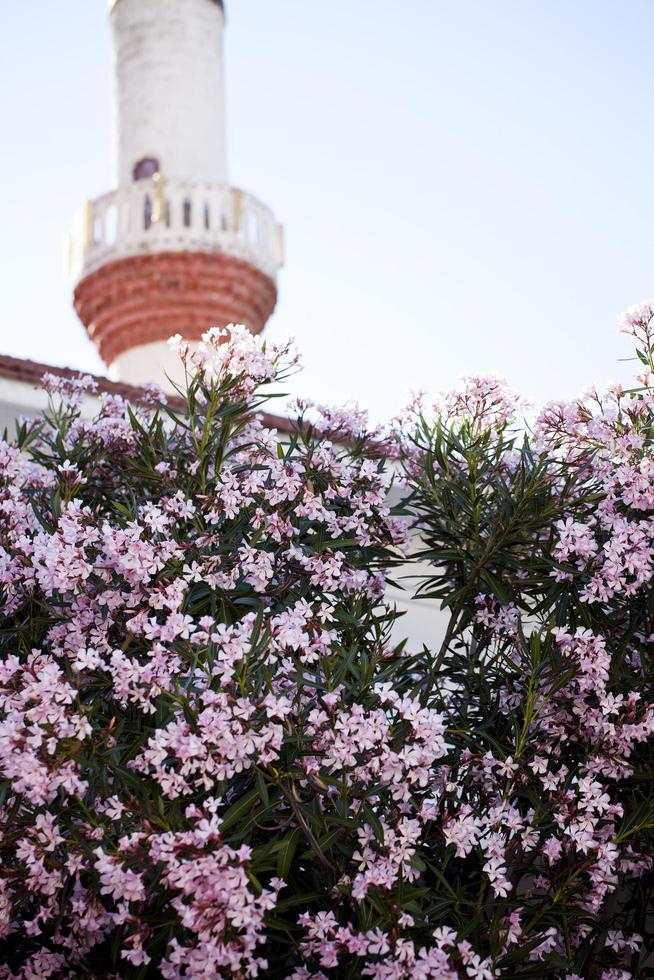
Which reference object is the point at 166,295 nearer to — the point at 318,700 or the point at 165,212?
the point at 165,212

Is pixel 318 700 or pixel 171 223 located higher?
pixel 171 223

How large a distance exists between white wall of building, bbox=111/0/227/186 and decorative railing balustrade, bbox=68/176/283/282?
0.24 m

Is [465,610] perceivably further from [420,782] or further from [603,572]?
[420,782]

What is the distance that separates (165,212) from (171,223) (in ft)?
0.51

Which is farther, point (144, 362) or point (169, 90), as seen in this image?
point (144, 362)

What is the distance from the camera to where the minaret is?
16.5 m

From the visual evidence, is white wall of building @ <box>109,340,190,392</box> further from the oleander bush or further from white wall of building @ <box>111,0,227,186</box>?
the oleander bush

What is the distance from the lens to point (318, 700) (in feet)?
12.5

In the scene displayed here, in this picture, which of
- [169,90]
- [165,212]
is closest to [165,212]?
[165,212]

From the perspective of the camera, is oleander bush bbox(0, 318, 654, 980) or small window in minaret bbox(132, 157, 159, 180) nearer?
oleander bush bbox(0, 318, 654, 980)

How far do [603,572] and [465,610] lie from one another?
745mm

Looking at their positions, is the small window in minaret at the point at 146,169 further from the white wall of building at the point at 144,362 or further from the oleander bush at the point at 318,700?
the oleander bush at the point at 318,700

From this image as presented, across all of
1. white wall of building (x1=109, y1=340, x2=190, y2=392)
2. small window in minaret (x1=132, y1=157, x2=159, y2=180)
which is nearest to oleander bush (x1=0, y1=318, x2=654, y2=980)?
white wall of building (x1=109, y1=340, x2=190, y2=392)

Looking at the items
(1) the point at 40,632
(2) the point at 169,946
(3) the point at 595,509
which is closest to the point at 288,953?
(2) the point at 169,946
